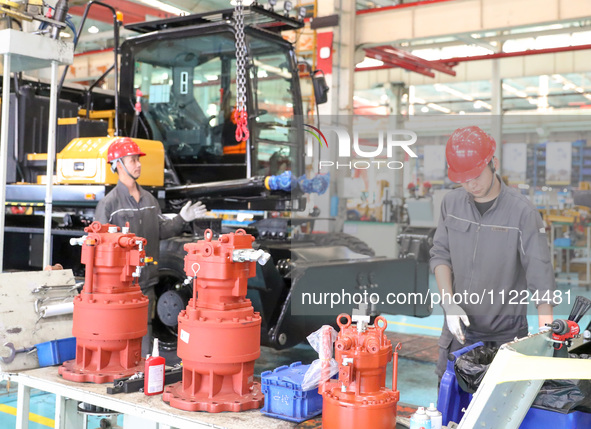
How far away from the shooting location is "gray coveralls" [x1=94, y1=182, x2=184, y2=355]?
3766 mm

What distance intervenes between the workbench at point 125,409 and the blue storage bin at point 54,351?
2.0 inches

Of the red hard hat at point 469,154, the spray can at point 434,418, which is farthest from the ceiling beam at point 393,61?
the spray can at point 434,418

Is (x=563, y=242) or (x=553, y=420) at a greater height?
(x=563, y=242)

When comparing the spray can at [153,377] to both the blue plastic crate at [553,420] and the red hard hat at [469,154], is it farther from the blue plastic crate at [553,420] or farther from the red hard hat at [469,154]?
the red hard hat at [469,154]

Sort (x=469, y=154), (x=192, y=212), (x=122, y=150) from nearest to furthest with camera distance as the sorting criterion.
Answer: (x=469, y=154) < (x=122, y=150) < (x=192, y=212)

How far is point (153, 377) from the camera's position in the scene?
2.40 metres

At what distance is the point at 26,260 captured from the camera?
5.22 metres

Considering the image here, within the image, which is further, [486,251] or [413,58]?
[413,58]

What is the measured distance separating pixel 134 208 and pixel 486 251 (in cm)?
210

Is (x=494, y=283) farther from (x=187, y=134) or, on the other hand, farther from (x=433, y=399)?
(x=187, y=134)

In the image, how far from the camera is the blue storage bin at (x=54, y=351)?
9.18 feet

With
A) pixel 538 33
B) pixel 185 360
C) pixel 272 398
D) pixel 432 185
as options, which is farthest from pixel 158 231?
pixel 538 33

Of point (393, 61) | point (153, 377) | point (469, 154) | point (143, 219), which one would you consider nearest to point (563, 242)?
point (393, 61)

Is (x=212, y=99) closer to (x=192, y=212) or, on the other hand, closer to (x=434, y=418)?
(x=192, y=212)
